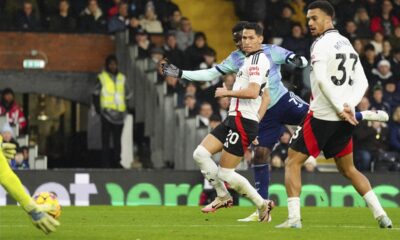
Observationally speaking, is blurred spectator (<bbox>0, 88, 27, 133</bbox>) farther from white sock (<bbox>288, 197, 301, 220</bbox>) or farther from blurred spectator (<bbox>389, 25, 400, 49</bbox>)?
white sock (<bbox>288, 197, 301, 220</bbox>)

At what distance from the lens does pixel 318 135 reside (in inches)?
564

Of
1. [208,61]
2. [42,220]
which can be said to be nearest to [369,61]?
[208,61]

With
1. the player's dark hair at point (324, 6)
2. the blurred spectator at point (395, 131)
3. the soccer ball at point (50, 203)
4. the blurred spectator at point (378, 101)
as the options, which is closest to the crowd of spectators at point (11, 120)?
the blurred spectator at point (378, 101)

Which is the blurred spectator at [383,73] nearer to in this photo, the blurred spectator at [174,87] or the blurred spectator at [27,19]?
the blurred spectator at [174,87]

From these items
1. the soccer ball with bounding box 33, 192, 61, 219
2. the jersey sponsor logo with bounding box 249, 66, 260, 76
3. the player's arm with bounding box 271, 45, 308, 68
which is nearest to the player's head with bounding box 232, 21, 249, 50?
the player's arm with bounding box 271, 45, 308, 68

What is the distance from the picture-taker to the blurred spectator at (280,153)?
80.2ft

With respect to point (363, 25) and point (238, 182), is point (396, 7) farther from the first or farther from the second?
point (238, 182)

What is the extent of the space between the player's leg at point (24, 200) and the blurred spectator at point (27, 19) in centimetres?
1474

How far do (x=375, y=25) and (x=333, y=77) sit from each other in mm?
15866

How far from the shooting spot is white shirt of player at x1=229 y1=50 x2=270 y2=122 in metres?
15.2

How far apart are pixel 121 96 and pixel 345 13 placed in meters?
6.51

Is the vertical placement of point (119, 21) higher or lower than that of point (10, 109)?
higher

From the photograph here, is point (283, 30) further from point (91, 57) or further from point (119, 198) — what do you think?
point (119, 198)

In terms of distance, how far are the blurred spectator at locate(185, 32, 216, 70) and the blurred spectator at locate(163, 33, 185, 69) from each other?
134 millimetres
